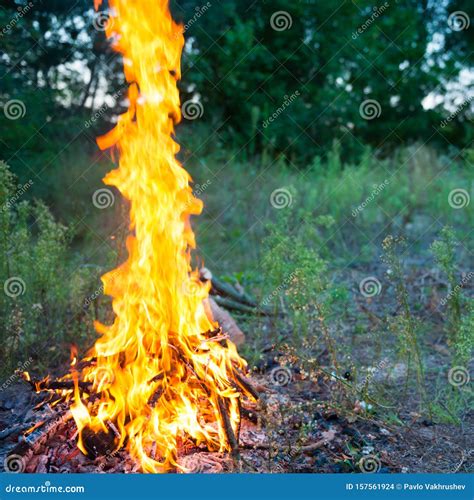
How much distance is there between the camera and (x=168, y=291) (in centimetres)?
435

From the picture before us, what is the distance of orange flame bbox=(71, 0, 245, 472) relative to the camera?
3.96 metres

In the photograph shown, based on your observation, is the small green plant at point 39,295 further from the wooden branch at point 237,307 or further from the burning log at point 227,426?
the burning log at point 227,426

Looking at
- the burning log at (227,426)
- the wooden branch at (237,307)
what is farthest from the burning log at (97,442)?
the wooden branch at (237,307)

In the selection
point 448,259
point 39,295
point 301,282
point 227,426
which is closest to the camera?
point 227,426

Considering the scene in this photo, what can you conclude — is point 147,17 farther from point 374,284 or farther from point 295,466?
point 374,284

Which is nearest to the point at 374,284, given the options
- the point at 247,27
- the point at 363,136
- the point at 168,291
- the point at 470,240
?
the point at 470,240

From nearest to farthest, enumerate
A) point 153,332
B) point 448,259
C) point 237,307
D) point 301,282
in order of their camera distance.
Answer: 1. point 153,332
2. point 448,259
3. point 301,282
4. point 237,307

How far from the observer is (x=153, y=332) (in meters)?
4.24

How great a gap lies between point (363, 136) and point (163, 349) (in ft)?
34.6

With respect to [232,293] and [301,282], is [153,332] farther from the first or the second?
[232,293]

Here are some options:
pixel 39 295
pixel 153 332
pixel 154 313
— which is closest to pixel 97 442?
pixel 153 332

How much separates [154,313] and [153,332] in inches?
4.7

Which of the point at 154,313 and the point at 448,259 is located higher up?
the point at 448,259

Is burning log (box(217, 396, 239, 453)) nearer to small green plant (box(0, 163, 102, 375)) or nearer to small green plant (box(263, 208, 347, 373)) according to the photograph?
small green plant (box(263, 208, 347, 373))
